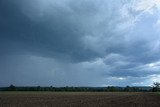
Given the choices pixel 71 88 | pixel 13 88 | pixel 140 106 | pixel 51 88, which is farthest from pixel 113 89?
pixel 140 106

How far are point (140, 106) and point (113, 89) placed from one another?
153 metres

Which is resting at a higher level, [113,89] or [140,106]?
[113,89]

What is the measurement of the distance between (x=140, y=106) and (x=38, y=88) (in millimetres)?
150620

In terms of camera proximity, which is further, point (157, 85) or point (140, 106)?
point (157, 85)

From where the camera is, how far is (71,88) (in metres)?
190

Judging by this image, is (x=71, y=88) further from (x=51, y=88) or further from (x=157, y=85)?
(x=157, y=85)

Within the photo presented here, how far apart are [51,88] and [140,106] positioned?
153 meters

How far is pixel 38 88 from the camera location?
18188cm

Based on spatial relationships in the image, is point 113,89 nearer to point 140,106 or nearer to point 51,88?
point 51,88

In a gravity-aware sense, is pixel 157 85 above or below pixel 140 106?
above

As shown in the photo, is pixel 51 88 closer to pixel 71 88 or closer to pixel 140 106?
pixel 71 88

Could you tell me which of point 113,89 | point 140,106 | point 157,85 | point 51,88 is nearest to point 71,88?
point 51,88

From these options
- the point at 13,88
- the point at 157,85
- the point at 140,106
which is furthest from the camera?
the point at 13,88

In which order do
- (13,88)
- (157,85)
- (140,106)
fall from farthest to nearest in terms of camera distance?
(13,88)
(157,85)
(140,106)
